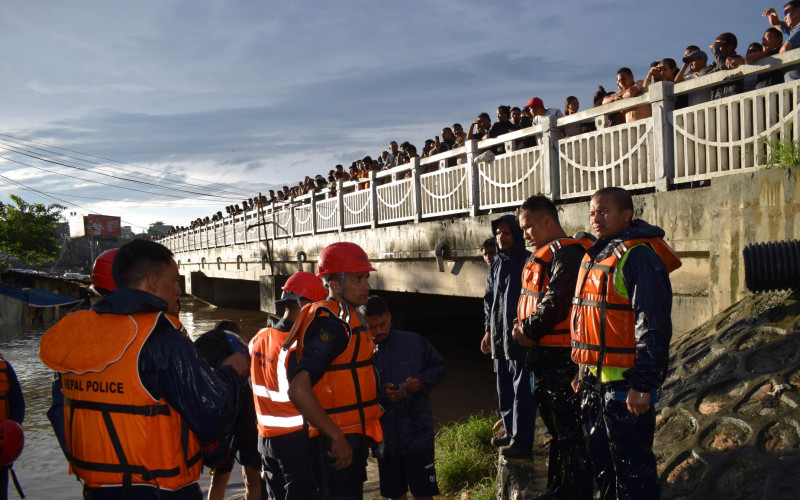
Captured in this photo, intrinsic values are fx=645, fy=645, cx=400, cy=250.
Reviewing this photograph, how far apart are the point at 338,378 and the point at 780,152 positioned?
4.44 meters

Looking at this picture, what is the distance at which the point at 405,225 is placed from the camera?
12312 mm

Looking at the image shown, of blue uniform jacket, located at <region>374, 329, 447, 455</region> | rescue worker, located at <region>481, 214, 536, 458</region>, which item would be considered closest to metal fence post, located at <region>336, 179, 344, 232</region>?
rescue worker, located at <region>481, 214, 536, 458</region>

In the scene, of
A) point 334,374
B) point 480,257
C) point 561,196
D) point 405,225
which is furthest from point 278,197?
point 334,374

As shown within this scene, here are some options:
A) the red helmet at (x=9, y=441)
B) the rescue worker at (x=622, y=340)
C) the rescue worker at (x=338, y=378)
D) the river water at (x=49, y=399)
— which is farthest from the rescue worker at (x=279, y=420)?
the river water at (x=49, y=399)

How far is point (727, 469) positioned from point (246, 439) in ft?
10.5

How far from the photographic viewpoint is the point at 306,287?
13.6 feet

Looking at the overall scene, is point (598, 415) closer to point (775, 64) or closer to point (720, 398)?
point (720, 398)

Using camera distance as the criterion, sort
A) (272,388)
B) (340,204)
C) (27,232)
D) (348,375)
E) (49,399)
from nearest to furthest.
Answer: (348,375)
(272,388)
(49,399)
(340,204)
(27,232)

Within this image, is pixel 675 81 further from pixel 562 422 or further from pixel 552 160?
pixel 562 422

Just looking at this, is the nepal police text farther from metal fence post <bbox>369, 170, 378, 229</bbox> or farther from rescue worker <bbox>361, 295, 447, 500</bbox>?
metal fence post <bbox>369, 170, 378, 229</bbox>

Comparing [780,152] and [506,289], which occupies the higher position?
[780,152]

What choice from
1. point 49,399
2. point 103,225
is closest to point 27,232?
point 49,399

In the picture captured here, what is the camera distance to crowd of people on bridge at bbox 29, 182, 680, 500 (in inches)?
90.4

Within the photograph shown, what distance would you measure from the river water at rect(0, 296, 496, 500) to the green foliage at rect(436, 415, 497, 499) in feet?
5.20
